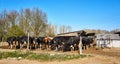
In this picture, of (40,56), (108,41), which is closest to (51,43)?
(40,56)

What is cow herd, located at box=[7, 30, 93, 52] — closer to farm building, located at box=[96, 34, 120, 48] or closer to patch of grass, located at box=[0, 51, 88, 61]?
farm building, located at box=[96, 34, 120, 48]

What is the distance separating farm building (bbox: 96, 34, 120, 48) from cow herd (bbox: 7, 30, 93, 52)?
4029 mm

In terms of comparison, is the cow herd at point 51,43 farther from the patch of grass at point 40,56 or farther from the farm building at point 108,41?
the patch of grass at point 40,56

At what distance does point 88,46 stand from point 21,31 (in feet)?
89.1

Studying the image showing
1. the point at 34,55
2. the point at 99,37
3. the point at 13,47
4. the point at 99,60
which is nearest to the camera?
the point at 99,60

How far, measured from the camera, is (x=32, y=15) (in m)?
66.1

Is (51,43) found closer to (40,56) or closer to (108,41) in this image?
(40,56)

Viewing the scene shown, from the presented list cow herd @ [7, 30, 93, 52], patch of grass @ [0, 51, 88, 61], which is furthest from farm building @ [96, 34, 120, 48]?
patch of grass @ [0, 51, 88, 61]

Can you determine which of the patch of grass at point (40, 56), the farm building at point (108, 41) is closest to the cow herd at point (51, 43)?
the farm building at point (108, 41)

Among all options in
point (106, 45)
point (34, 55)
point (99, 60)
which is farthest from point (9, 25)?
point (99, 60)

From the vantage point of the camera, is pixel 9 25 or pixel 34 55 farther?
pixel 9 25

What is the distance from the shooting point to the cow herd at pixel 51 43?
1247 inches

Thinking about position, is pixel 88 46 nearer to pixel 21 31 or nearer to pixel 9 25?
pixel 21 31

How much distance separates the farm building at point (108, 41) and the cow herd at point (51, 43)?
4.03 meters
